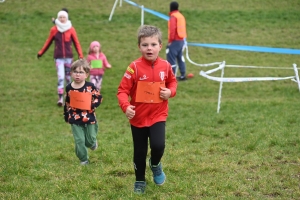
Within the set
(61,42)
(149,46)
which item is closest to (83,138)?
(149,46)

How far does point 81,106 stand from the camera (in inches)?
260

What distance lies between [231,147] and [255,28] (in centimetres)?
1360

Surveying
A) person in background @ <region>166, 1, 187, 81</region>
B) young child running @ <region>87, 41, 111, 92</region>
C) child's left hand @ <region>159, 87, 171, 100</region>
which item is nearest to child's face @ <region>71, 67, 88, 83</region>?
child's left hand @ <region>159, 87, 171, 100</region>

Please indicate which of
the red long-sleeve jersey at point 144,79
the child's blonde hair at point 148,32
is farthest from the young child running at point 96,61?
the child's blonde hair at point 148,32

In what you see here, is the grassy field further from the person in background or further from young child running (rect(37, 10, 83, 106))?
young child running (rect(37, 10, 83, 106))

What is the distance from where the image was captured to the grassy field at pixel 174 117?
5.68 m

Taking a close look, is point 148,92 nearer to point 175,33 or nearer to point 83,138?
point 83,138

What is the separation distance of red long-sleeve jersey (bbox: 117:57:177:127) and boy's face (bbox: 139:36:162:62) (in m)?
0.11

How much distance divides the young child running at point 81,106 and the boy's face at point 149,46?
6.18 ft

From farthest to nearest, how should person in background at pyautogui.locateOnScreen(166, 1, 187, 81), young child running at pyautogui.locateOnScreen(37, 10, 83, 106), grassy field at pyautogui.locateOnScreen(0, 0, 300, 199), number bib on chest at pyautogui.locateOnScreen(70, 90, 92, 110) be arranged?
1. person in background at pyautogui.locateOnScreen(166, 1, 187, 81)
2. young child running at pyautogui.locateOnScreen(37, 10, 83, 106)
3. number bib on chest at pyautogui.locateOnScreen(70, 90, 92, 110)
4. grassy field at pyautogui.locateOnScreen(0, 0, 300, 199)

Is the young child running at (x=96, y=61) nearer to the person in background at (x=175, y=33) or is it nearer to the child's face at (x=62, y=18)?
the child's face at (x=62, y=18)

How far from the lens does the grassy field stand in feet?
18.6

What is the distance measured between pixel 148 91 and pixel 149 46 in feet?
1.53

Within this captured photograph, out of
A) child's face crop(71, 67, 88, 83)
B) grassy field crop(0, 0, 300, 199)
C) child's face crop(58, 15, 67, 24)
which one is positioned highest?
child's face crop(58, 15, 67, 24)
